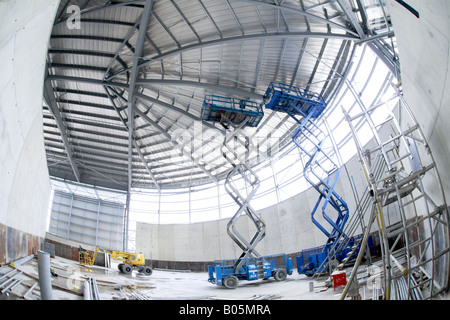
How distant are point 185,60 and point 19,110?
17.3 metres

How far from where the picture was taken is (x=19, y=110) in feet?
18.3

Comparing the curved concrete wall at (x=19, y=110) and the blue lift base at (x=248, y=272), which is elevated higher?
the curved concrete wall at (x=19, y=110)

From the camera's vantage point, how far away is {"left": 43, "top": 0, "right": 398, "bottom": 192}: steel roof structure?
55.0 ft

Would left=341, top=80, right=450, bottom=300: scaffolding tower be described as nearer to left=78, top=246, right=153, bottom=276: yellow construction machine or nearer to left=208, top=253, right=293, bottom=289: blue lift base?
left=208, top=253, right=293, bottom=289: blue lift base

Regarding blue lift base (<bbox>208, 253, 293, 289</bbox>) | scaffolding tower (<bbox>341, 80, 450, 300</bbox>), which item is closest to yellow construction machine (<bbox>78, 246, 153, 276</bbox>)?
blue lift base (<bbox>208, 253, 293, 289</bbox>)

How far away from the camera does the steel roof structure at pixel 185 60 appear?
16.8m

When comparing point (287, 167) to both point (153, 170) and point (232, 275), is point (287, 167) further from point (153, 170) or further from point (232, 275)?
point (153, 170)

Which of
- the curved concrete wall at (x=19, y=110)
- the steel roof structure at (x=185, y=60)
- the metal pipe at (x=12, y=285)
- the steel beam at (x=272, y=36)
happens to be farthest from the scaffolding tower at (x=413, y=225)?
the steel beam at (x=272, y=36)

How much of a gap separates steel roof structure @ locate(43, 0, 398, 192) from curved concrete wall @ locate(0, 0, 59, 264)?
40.3 feet

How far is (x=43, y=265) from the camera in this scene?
4.53 metres

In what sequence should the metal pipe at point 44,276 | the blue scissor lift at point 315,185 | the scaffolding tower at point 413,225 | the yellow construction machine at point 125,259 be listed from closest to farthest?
the metal pipe at point 44,276 < the scaffolding tower at point 413,225 < the blue scissor lift at point 315,185 < the yellow construction machine at point 125,259

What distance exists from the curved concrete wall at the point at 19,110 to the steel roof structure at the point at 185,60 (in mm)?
12295

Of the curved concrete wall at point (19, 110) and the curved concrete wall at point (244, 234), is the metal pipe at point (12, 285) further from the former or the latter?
the curved concrete wall at point (244, 234)
